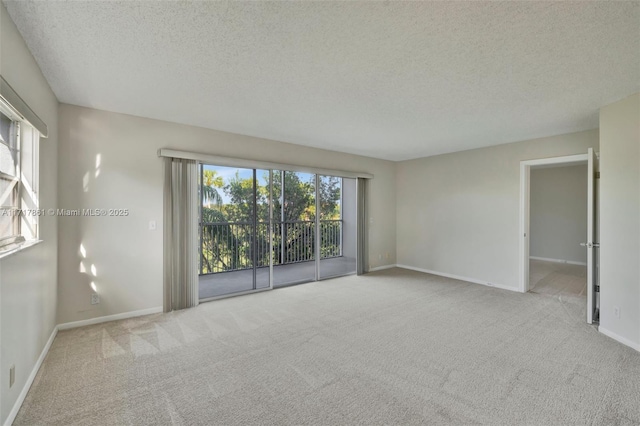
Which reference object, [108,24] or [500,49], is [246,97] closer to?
[108,24]

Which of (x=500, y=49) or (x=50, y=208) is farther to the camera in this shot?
(x=50, y=208)

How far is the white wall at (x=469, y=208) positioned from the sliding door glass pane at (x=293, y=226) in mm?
2189

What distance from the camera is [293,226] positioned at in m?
6.09

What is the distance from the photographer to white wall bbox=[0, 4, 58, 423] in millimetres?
1719

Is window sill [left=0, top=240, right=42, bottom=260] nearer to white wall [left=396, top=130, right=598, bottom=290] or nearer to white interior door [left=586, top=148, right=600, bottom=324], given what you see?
white interior door [left=586, top=148, right=600, bottom=324]

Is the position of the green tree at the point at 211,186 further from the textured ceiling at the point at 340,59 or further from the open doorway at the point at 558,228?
the open doorway at the point at 558,228

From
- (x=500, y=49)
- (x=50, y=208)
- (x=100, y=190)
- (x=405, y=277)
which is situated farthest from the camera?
(x=405, y=277)

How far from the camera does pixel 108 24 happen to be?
181cm

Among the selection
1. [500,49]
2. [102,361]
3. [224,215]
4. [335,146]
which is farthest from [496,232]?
[102,361]

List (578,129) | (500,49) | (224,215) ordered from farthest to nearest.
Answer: (224,215) → (578,129) → (500,49)

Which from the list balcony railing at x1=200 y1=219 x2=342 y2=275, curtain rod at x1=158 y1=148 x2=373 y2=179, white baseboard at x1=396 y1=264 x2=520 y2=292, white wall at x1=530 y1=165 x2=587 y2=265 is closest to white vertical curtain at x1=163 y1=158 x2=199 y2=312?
curtain rod at x1=158 y1=148 x2=373 y2=179

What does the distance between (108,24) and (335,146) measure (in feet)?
12.4

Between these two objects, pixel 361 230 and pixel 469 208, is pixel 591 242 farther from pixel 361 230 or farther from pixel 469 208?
pixel 361 230

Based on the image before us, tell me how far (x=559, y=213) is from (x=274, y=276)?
297 inches
